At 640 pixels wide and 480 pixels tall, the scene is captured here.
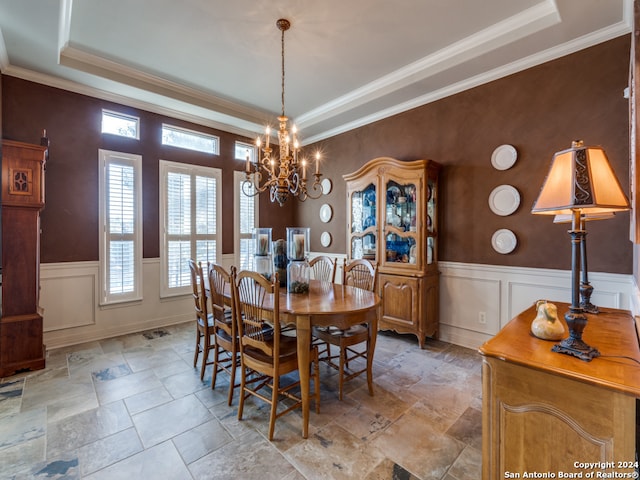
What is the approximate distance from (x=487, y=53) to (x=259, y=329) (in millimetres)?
3262

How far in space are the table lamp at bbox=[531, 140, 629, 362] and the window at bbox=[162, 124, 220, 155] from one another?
14.7 ft

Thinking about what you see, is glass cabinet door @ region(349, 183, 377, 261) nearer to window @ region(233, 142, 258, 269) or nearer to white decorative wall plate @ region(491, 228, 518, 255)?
white decorative wall plate @ region(491, 228, 518, 255)

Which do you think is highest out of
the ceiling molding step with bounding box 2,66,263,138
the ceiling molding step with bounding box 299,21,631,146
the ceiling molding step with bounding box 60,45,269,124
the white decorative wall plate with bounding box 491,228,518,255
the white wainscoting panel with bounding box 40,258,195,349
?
the ceiling molding step with bounding box 60,45,269,124

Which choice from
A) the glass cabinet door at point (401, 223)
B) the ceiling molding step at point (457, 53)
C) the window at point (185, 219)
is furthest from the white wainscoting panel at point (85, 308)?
the ceiling molding step at point (457, 53)

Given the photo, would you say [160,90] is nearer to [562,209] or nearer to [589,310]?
[562,209]

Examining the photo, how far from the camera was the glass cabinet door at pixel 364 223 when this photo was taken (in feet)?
12.8

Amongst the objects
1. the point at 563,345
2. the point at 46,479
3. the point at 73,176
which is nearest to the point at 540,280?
the point at 563,345

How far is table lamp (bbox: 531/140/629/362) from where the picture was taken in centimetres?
110

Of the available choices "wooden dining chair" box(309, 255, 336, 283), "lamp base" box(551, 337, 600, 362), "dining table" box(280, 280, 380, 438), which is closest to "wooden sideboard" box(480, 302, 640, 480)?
"lamp base" box(551, 337, 600, 362)

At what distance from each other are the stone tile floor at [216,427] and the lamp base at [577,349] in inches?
38.7

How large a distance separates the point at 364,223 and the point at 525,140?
199 cm

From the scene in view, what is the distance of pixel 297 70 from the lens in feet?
11.0

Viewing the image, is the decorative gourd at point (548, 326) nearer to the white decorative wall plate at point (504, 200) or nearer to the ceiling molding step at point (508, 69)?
the white decorative wall plate at point (504, 200)

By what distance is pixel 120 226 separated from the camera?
3781 mm
